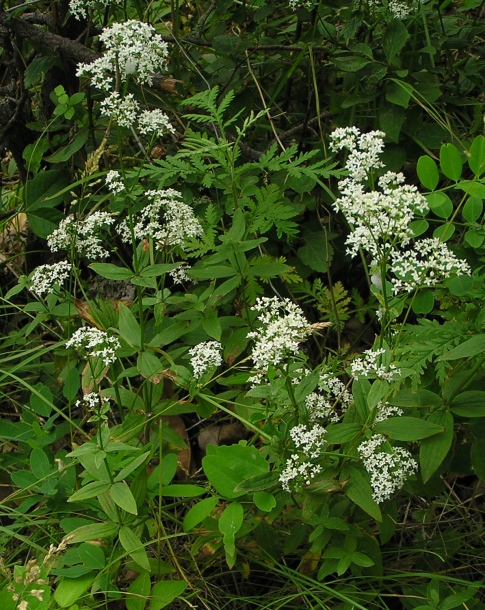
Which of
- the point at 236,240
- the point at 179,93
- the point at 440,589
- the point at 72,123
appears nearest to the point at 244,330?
the point at 236,240

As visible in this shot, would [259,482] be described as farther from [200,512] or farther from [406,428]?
[406,428]

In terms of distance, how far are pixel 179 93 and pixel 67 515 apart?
6.13 ft

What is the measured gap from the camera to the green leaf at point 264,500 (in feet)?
6.56

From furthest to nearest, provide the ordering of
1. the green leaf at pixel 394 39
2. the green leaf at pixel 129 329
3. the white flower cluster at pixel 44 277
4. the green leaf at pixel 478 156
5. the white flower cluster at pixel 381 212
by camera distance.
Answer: the green leaf at pixel 394 39 → the white flower cluster at pixel 44 277 → the green leaf at pixel 129 329 → the green leaf at pixel 478 156 → the white flower cluster at pixel 381 212

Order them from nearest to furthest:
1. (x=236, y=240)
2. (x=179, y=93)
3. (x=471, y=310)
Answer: (x=471, y=310), (x=236, y=240), (x=179, y=93)

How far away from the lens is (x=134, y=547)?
2105 millimetres

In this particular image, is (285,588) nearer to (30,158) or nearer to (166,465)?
(166,465)

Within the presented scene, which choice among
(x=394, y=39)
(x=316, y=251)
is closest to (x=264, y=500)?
(x=316, y=251)

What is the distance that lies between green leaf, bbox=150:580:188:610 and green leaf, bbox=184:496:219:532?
16 cm

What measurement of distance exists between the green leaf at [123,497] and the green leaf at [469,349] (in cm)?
93

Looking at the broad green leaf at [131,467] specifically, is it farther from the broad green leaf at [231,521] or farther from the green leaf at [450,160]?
the green leaf at [450,160]

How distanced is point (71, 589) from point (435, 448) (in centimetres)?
114

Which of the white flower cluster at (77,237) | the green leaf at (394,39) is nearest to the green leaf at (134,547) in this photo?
the white flower cluster at (77,237)

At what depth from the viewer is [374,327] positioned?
3441 mm
